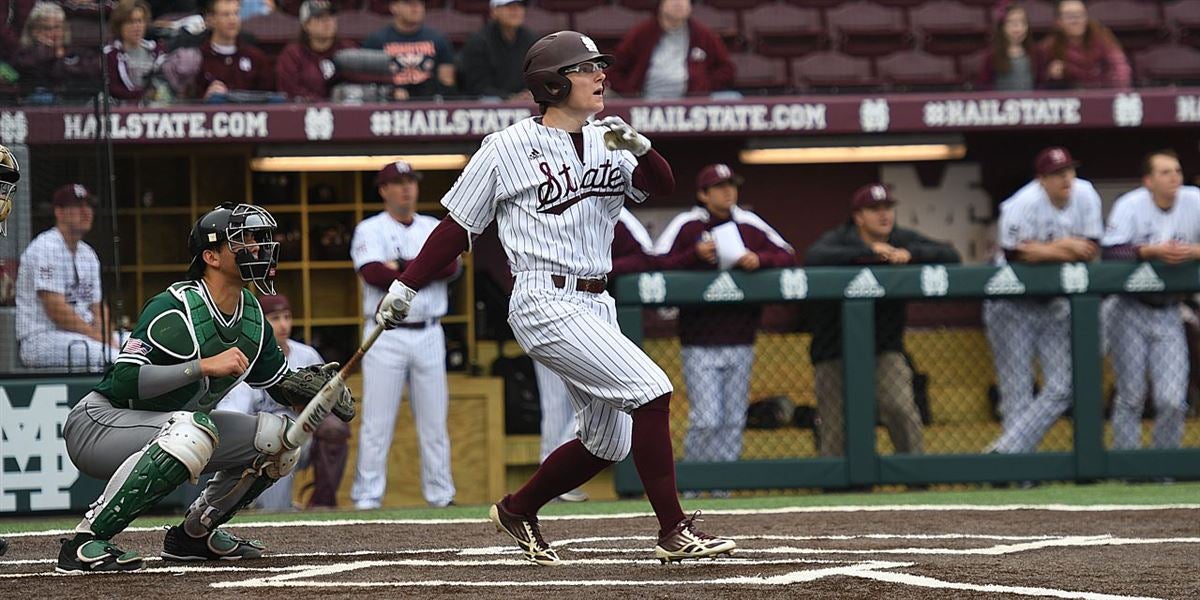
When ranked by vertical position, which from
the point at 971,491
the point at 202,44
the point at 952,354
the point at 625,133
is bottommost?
the point at 971,491

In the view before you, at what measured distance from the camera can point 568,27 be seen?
11.6m

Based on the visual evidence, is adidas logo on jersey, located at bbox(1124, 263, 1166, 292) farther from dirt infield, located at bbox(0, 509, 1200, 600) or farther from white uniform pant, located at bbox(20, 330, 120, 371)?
white uniform pant, located at bbox(20, 330, 120, 371)

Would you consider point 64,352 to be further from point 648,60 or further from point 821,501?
point 648,60

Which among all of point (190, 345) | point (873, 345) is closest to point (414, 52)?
point (873, 345)

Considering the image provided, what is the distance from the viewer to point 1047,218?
8.59 m

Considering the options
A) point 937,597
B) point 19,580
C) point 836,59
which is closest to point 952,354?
point 836,59

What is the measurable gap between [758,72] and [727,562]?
716 cm

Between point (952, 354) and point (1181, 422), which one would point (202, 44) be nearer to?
point (952, 354)

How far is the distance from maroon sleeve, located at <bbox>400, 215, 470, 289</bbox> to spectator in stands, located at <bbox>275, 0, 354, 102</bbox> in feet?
16.3

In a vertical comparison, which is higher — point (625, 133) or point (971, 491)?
point (625, 133)

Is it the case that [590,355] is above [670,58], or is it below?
below

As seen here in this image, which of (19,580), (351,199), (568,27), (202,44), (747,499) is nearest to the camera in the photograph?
(19,580)

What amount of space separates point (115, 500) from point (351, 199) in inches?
248

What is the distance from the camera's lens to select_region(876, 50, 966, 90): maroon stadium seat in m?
11.5
